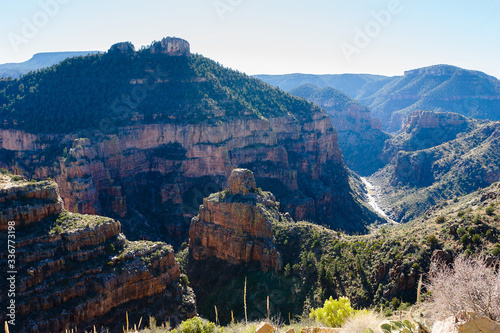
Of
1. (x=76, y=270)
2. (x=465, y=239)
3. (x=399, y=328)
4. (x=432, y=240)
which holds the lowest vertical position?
(x=76, y=270)

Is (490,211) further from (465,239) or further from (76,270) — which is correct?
(76,270)

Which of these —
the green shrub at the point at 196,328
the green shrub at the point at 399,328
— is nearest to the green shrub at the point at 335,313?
the green shrub at the point at 399,328

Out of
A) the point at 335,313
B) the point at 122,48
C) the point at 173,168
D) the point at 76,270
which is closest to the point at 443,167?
the point at 173,168

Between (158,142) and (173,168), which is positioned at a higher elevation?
(158,142)

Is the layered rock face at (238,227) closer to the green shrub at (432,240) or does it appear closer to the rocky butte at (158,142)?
the green shrub at (432,240)

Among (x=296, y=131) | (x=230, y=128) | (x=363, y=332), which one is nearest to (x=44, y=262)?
(x=363, y=332)

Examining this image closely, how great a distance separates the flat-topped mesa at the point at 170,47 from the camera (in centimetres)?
13338

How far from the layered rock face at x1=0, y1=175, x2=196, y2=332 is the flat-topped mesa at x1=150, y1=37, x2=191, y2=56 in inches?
3823

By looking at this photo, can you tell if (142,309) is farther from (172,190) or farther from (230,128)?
(230,128)

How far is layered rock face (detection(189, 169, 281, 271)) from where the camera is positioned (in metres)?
58.4

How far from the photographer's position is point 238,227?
199 feet

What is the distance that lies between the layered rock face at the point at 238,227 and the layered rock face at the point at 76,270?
46.5 feet

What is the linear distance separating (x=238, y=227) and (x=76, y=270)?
27369mm

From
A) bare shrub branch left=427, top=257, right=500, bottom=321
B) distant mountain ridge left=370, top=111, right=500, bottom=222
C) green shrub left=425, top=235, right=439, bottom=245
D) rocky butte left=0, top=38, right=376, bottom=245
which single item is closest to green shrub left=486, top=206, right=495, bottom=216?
green shrub left=425, top=235, right=439, bottom=245
